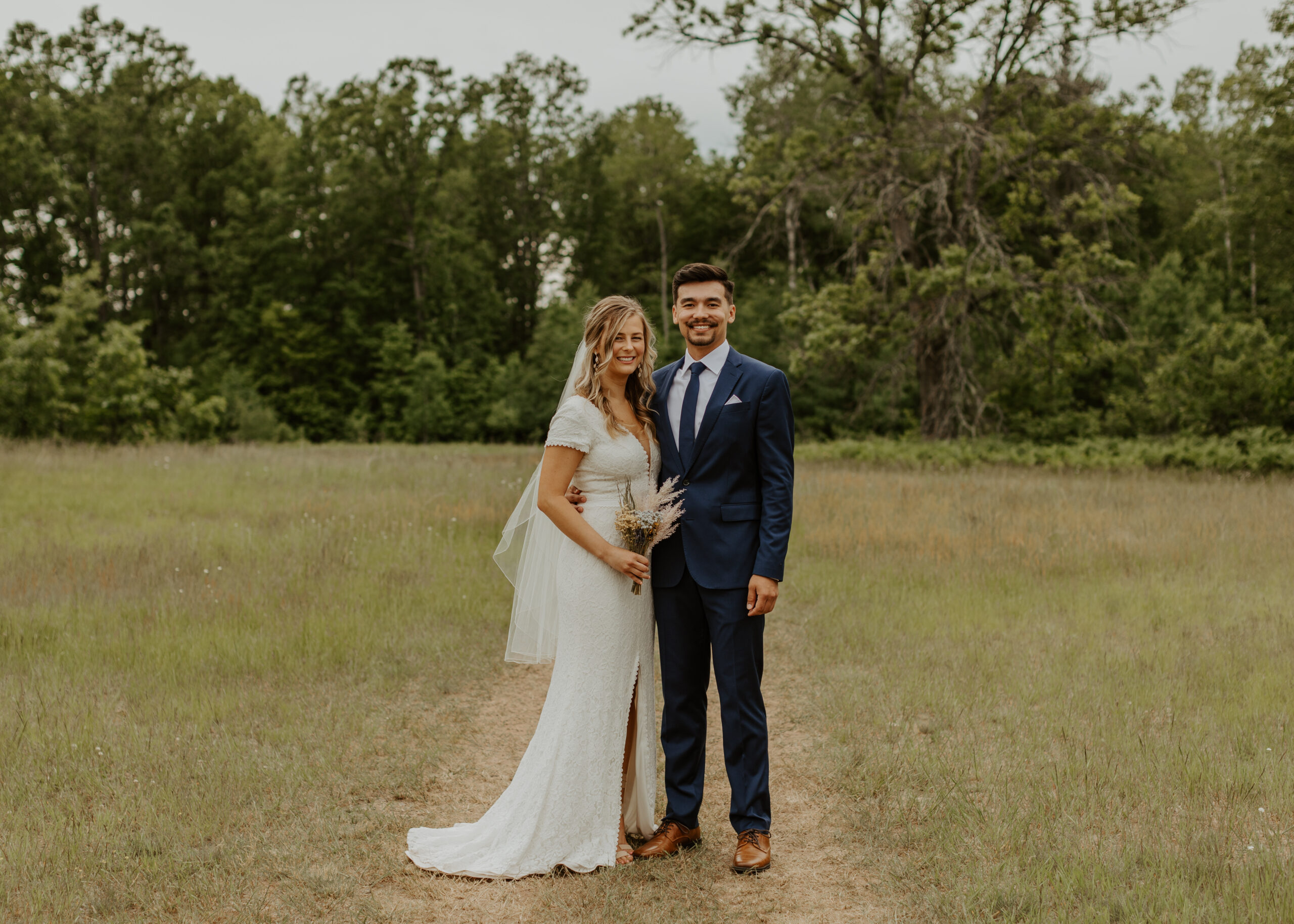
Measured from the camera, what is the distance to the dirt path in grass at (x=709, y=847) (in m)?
3.53

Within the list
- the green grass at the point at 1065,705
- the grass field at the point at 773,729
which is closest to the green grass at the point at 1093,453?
Answer: the grass field at the point at 773,729

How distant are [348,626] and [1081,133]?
1910 cm

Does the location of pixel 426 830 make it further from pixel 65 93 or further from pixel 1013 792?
pixel 65 93

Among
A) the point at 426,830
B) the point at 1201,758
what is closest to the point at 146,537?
the point at 426,830

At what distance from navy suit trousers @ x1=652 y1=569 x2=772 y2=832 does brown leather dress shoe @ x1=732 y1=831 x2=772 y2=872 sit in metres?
0.03

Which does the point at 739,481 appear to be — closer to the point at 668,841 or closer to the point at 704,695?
the point at 704,695

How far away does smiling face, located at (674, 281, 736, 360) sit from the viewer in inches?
151

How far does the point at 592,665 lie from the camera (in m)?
3.94

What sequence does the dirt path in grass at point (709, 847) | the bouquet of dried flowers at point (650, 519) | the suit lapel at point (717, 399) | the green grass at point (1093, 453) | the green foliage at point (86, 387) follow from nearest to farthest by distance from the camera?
the dirt path in grass at point (709, 847) → the bouquet of dried flowers at point (650, 519) → the suit lapel at point (717, 399) → the green grass at point (1093, 453) → the green foliage at point (86, 387)

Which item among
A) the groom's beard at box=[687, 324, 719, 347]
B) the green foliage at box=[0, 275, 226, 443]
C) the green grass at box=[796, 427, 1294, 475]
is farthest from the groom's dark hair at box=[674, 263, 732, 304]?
the green foliage at box=[0, 275, 226, 443]

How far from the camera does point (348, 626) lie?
7.33 m

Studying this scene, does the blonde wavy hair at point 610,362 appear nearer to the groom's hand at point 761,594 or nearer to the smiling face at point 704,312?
the smiling face at point 704,312

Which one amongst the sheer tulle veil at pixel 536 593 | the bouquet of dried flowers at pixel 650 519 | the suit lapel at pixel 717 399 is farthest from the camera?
the sheer tulle veil at pixel 536 593

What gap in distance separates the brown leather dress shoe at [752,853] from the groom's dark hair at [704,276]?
2189 mm
